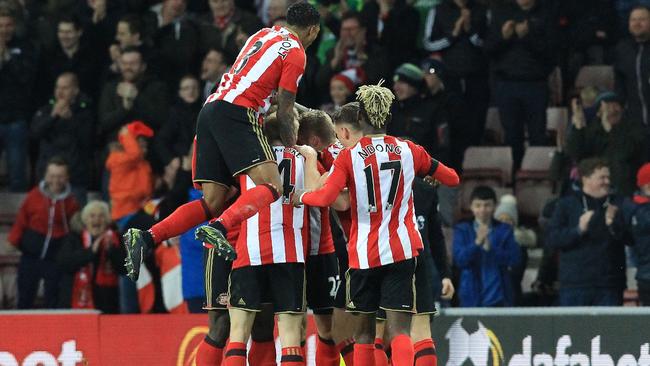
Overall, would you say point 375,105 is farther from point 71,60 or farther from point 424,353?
point 71,60

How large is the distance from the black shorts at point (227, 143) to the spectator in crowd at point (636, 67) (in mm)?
6445

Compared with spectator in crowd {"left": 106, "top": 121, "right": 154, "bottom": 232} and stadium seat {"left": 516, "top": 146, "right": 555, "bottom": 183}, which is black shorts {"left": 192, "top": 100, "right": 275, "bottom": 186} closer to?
spectator in crowd {"left": 106, "top": 121, "right": 154, "bottom": 232}

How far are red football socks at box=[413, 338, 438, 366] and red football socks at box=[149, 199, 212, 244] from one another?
5.41 feet

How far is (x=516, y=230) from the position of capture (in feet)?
47.4

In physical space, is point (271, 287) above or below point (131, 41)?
below

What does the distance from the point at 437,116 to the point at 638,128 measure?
1.98 m

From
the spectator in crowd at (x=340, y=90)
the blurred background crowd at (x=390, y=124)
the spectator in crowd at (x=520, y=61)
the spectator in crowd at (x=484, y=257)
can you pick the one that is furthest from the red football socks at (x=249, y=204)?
the spectator in crowd at (x=520, y=61)

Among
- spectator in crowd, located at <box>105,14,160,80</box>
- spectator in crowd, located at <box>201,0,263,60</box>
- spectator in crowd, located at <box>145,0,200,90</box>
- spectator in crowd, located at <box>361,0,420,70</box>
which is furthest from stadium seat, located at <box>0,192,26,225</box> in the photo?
spectator in crowd, located at <box>361,0,420,70</box>

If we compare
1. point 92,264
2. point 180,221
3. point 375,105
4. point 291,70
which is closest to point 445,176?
point 375,105

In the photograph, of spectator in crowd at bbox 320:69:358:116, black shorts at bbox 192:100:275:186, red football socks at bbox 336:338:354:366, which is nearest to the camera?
A: black shorts at bbox 192:100:275:186

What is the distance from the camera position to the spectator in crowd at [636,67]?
1494 centimetres

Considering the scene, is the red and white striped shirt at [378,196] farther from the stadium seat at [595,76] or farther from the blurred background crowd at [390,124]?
the stadium seat at [595,76]

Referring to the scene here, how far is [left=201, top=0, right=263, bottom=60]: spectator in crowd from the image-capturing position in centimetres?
1602

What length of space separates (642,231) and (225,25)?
5886 mm
